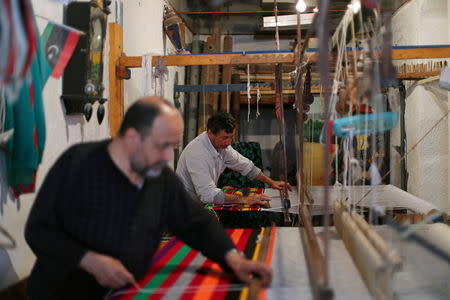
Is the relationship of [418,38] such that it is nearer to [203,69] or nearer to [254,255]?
[203,69]

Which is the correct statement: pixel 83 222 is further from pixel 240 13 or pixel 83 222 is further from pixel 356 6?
pixel 240 13

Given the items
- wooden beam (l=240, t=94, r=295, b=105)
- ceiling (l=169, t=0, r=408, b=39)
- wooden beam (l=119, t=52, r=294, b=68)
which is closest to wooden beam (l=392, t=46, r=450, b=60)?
wooden beam (l=119, t=52, r=294, b=68)

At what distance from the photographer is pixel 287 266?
1.63 metres

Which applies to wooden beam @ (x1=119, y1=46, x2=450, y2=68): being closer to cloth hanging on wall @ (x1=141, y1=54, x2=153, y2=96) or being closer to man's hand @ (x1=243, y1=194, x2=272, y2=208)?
cloth hanging on wall @ (x1=141, y1=54, x2=153, y2=96)

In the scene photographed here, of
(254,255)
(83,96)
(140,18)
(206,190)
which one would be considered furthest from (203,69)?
(254,255)

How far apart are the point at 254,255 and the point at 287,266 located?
18cm

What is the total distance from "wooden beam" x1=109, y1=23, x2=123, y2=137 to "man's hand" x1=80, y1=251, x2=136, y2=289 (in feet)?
6.04

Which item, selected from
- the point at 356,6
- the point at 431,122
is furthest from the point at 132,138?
the point at 431,122

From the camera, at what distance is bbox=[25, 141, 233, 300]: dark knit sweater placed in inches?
53.7

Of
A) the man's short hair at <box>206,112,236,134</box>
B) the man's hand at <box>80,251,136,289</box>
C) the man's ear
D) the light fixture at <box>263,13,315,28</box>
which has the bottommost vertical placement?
the man's hand at <box>80,251,136,289</box>

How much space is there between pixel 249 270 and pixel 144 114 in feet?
2.16

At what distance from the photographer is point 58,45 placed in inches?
67.2

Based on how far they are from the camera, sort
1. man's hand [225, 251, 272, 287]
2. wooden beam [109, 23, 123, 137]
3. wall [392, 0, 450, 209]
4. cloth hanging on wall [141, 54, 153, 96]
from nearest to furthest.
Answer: man's hand [225, 251, 272, 287] < cloth hanging on wall [141, 54, 153, 96] < wooden beam [109, 23, 123, 137] < wall [392, 0, 450, 209]

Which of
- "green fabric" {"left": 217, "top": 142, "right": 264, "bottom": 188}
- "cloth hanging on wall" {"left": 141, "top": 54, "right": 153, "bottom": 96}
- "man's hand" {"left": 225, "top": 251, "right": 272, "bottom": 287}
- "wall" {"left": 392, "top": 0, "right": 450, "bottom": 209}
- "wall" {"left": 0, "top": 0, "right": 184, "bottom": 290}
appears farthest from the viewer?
"wall" {"left": 392, "top": 0, "right": 450, "bottom": 209}
